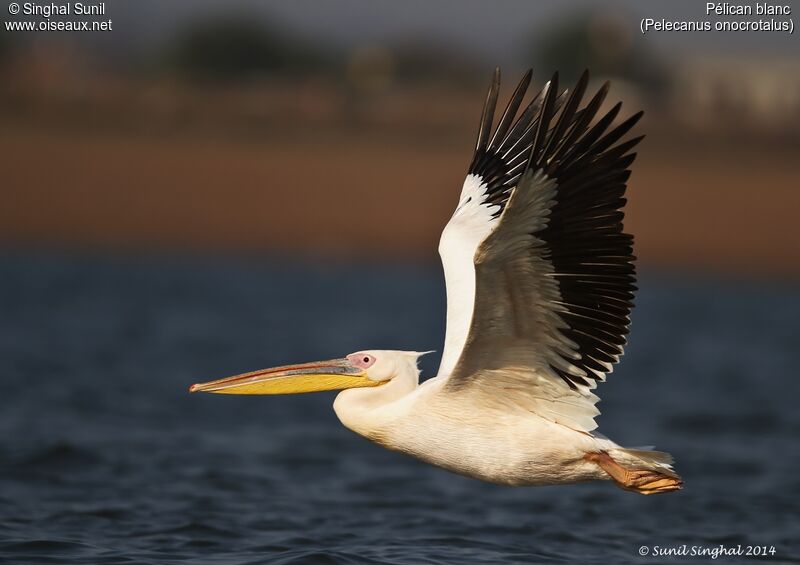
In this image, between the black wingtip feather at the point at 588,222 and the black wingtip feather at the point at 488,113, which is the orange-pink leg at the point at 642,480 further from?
the black wingtip feather at the point at 488,113

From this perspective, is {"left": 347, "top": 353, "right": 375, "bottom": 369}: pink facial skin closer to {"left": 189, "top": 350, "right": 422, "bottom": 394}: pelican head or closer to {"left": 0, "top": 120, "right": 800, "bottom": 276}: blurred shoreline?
{"left": 189, "top": 350, "right": 422, "bottom": 394}: pelican head

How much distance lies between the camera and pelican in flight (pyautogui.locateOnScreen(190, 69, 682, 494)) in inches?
219

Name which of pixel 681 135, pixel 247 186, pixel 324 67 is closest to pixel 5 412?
pixel 247 186

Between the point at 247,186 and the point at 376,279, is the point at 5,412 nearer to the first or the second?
the point at 376,279

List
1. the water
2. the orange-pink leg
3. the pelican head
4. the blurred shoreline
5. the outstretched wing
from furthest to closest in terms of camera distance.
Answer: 1. the blurred shoreline
2. the water
3. the pelican head
4. the orange-pink leg
5. the outstretched wing

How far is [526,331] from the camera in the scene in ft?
19.2

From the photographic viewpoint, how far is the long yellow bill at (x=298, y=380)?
6609 mm

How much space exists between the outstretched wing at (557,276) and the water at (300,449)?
1.16 meters

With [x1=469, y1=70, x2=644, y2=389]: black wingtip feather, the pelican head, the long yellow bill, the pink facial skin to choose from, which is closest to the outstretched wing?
[x1=469, y1=70, x2=644, y2=389]: black wingtip feather

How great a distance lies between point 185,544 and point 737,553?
10.2 ft

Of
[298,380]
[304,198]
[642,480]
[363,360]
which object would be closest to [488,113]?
[363,360]

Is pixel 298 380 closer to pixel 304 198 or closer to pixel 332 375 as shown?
pixel 332 375

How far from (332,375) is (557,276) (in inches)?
60.6

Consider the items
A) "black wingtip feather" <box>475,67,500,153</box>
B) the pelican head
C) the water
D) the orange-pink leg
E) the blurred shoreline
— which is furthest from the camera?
the blurred shoreline
